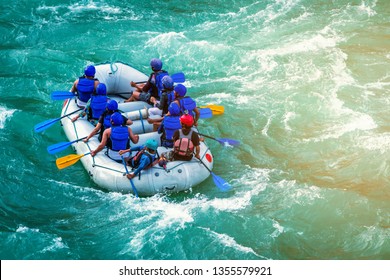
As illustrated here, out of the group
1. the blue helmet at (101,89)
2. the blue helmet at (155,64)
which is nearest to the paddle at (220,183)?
the blue helmet at (101,89)

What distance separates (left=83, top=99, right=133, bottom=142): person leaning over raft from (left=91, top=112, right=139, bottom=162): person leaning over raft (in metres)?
0.14

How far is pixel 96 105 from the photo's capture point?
11.2 metres

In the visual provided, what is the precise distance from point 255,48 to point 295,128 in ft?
11.2

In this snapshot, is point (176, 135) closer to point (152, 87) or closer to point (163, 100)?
point (163, 100)

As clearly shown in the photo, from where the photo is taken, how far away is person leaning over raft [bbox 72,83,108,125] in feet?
36.8

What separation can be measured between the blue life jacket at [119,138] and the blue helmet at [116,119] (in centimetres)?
6

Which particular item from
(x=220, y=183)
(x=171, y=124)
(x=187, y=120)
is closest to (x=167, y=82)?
(x=171, y=124)

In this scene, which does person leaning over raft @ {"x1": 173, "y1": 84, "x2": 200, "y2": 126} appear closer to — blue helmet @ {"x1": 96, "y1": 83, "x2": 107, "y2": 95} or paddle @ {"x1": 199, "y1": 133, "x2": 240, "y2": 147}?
paddle @ {"x1": 199, "y1": 133, "x2": 240, "y2": 147}

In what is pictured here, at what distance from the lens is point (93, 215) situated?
32.8 ft

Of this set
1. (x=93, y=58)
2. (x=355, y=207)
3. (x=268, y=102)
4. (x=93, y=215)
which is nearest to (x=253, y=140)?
(x=268, y=102)

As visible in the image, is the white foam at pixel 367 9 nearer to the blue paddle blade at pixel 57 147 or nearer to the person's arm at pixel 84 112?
the person's arm at pixel 84 112

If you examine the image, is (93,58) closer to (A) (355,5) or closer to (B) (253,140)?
(B) (253,140)

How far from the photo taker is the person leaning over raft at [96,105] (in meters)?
11.2

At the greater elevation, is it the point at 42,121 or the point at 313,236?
the point at 42,121
